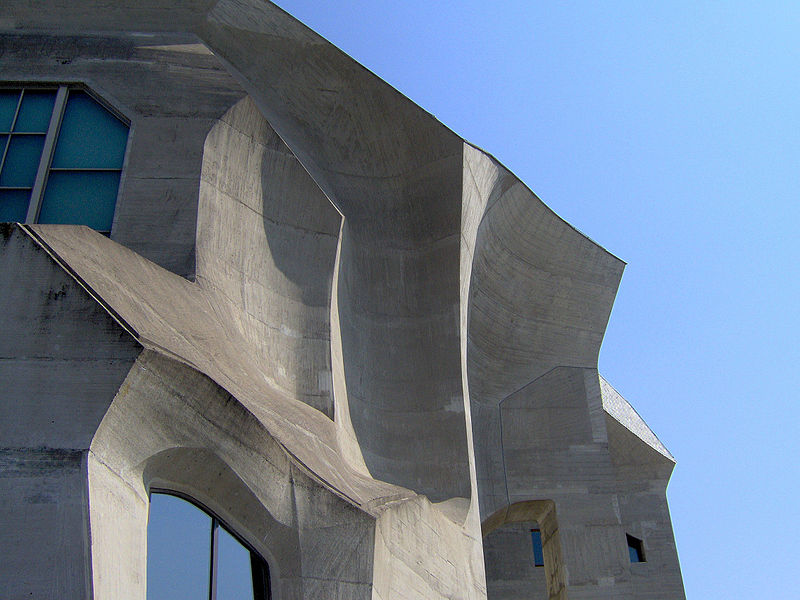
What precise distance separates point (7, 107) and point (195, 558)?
670cm

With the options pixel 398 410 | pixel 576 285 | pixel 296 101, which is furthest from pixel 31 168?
pixel 576 285

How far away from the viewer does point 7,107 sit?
10.8 m

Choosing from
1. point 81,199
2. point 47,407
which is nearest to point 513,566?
point 81,199

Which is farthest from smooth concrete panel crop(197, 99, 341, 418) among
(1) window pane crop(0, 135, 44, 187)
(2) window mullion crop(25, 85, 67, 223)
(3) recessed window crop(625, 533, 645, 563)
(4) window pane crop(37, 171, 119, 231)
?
(3) recessed window crop(625, 533, 645, 563)

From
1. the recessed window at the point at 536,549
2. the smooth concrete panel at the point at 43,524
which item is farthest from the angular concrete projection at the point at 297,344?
the recessed window at the point at 536,549

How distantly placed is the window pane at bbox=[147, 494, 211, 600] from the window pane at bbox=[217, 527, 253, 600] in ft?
0.43

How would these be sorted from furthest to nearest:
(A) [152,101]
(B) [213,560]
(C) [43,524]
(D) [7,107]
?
(D) [7,107] → (A) [152,101] → (B) [213,560] → (C) [43,524]

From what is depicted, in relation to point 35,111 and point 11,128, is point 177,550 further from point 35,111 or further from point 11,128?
point 35,111

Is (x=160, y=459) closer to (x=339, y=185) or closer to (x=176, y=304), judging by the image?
(x=176, y=304)

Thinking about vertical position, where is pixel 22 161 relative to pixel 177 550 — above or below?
above

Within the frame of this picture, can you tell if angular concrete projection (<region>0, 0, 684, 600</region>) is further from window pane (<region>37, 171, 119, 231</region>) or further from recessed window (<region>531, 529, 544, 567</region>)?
recessed window (<region>531, 529, 544, 567</region>)

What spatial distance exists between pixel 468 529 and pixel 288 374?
322 centimetres

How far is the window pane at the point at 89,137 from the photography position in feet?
33.8

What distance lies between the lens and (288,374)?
388 inches
